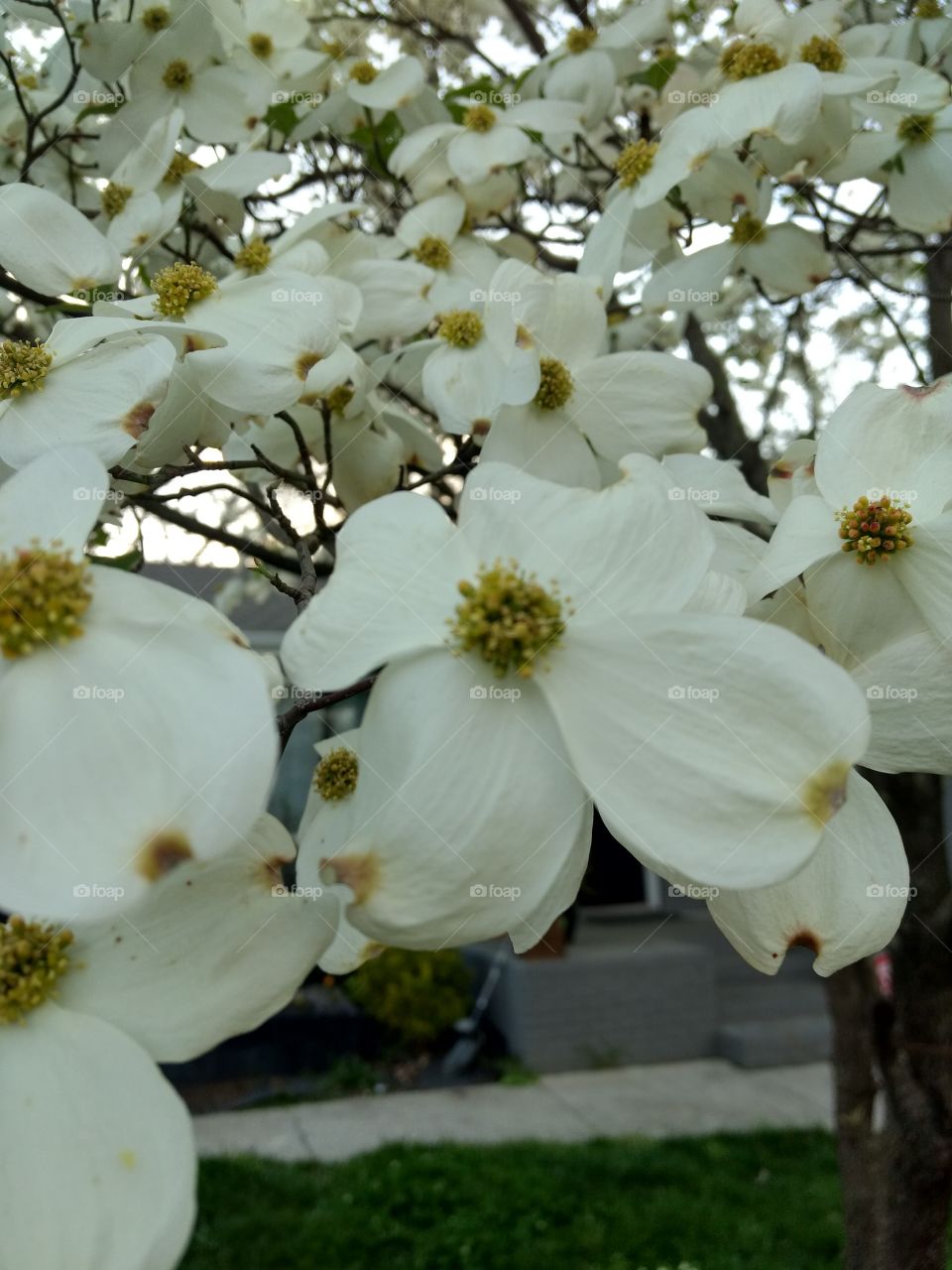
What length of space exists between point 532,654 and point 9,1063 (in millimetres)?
248

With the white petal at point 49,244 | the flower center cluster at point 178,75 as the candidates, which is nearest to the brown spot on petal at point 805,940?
the white petal at point 49,244

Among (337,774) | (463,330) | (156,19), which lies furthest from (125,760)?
(156,19)

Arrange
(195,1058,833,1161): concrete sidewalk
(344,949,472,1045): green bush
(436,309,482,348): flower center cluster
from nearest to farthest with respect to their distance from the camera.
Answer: (436,309,482,348): flower center cluster → (195,1058,833,1161): concrete sidewalk → (344,949,472,1045): green bush

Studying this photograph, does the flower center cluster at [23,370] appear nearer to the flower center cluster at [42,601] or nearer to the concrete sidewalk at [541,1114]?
the flower center cluster at [42,601]

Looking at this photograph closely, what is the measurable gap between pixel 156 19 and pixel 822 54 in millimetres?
653

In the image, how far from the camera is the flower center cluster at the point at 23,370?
1.91 ft

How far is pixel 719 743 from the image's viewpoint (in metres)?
0.41

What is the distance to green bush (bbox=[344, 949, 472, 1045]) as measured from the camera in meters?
4.34

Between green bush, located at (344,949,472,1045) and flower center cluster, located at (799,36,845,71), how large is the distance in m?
Result: 3.69

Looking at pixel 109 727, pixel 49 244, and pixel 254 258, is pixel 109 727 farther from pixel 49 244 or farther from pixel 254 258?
pixel 254 258

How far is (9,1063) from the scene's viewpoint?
16.1 inches

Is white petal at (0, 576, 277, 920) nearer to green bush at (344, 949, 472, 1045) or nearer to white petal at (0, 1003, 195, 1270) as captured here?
white petal at (0, 1003, 195, 1270)

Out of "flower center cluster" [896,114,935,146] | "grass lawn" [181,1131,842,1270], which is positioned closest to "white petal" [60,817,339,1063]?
"flower center cluster" [896,114,935,146]

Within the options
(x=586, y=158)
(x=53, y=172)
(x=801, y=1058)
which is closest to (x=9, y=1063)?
(x=53, y=172)
